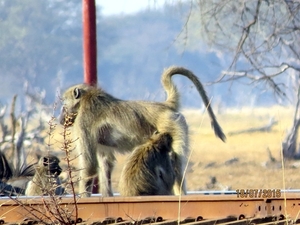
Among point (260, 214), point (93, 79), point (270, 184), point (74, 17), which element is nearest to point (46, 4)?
point (74, 17)

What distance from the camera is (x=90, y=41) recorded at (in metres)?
9.60

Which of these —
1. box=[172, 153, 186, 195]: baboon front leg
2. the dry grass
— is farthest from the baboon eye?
box=[172, 153, 186, 195]: baboon front leg

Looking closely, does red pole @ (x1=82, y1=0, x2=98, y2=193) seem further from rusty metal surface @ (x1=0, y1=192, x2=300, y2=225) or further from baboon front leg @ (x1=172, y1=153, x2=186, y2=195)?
rusty metal surface @ (x1=0, y1=192, x2=300, y2=225)

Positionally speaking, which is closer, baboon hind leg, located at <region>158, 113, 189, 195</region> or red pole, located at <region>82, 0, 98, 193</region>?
baboon hind leg, located at <region>158, 113, 189, 195</region>

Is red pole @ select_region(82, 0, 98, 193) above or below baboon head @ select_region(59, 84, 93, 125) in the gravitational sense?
above

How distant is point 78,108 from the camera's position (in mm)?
8312

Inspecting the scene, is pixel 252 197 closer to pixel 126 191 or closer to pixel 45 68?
pixel 126 191

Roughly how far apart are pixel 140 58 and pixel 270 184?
72686 millimetres

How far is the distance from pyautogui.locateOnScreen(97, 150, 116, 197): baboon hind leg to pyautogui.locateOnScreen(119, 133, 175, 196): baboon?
1.03 meters

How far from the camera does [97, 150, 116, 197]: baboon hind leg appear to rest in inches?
308

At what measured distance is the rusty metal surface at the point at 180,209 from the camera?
5.42 meters

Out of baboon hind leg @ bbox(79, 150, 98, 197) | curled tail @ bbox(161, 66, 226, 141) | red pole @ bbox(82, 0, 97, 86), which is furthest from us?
red pole @ bbox(82, 0, 97, 86)

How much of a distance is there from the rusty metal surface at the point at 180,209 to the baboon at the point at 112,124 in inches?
66.6

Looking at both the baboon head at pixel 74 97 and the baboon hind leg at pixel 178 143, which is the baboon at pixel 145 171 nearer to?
the baboon hind leg at pixel 178 143
